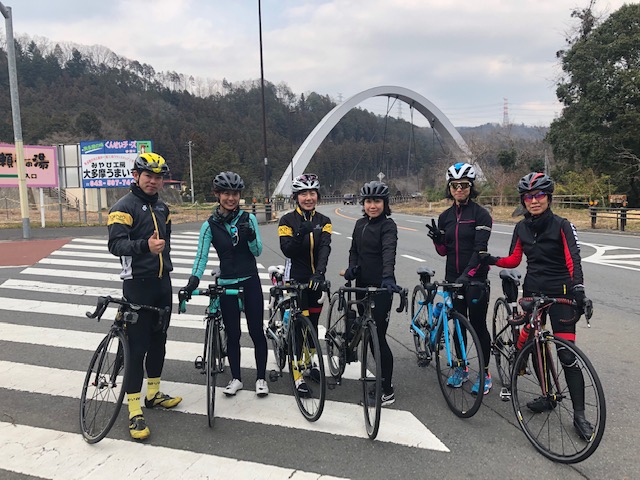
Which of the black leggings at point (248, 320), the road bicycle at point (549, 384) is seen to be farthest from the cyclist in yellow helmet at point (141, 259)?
the road bicycle at point (549, 384)

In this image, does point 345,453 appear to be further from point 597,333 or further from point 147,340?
point 597,333

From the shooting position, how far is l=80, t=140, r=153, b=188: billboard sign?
70.7ft

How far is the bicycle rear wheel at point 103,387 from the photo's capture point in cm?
339

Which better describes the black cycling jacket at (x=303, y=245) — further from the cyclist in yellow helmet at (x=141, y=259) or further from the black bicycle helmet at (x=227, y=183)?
the cyclist in yellow helmet at (x=141, y=259)

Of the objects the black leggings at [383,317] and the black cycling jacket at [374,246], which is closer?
the black leggings at [383,317]

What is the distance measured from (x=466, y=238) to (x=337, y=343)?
1564 mm

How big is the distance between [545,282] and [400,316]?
3.54 meters

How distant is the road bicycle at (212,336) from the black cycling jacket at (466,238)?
6.45ft

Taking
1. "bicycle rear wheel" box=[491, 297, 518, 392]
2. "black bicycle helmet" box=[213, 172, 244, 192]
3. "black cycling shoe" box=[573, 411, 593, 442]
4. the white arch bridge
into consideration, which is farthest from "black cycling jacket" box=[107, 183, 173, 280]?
the white arch bridge

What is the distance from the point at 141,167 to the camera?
352 cm

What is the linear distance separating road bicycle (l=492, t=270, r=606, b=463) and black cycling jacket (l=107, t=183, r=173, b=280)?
291 cm

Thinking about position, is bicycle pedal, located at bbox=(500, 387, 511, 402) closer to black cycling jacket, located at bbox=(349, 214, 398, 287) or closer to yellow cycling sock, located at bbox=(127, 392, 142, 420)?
black cycling jacket, located at bbox=(349, 214, 398, 287)

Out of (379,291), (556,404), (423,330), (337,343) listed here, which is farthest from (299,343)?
(556,404)

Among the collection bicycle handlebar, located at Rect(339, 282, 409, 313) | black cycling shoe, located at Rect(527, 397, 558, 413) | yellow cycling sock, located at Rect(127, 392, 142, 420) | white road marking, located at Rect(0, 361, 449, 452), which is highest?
bicycle handlebar, located at Rect(339, 282, 409, 313)
